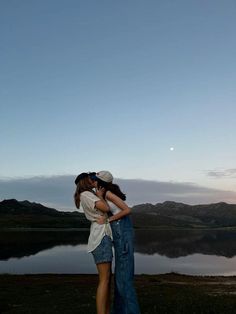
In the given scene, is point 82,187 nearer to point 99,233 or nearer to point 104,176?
point 104,176

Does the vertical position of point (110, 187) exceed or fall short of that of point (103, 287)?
it exceeds it

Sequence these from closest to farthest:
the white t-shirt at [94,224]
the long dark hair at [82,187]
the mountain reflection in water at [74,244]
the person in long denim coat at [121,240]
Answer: the person in long denim coat at [121,240] → the white t-shirt at [94,224] → the long dark hair at [82,187] → the mountain reflection in water at [74,244]

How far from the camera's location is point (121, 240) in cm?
1002

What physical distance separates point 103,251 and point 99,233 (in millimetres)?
411

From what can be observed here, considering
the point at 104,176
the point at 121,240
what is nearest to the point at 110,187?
the point at 104,176

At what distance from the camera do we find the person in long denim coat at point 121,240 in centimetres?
1001

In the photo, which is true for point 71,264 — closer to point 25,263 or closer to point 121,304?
point 25,263

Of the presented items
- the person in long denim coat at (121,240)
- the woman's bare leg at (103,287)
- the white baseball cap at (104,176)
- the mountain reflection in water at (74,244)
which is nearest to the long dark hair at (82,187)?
the person in long denim coat at (121,240)

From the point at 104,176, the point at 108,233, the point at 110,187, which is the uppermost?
the point at 104,176

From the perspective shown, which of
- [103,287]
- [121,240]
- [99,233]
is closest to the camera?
[121,240]

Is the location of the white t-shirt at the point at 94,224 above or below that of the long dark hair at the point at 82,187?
below

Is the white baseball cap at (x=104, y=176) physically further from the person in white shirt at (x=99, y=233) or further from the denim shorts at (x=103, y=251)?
the denim shorts at (x=103, y=251)

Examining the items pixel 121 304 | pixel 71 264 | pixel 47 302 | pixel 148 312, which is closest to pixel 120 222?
pixel 121 304

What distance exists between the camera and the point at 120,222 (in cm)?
1006
